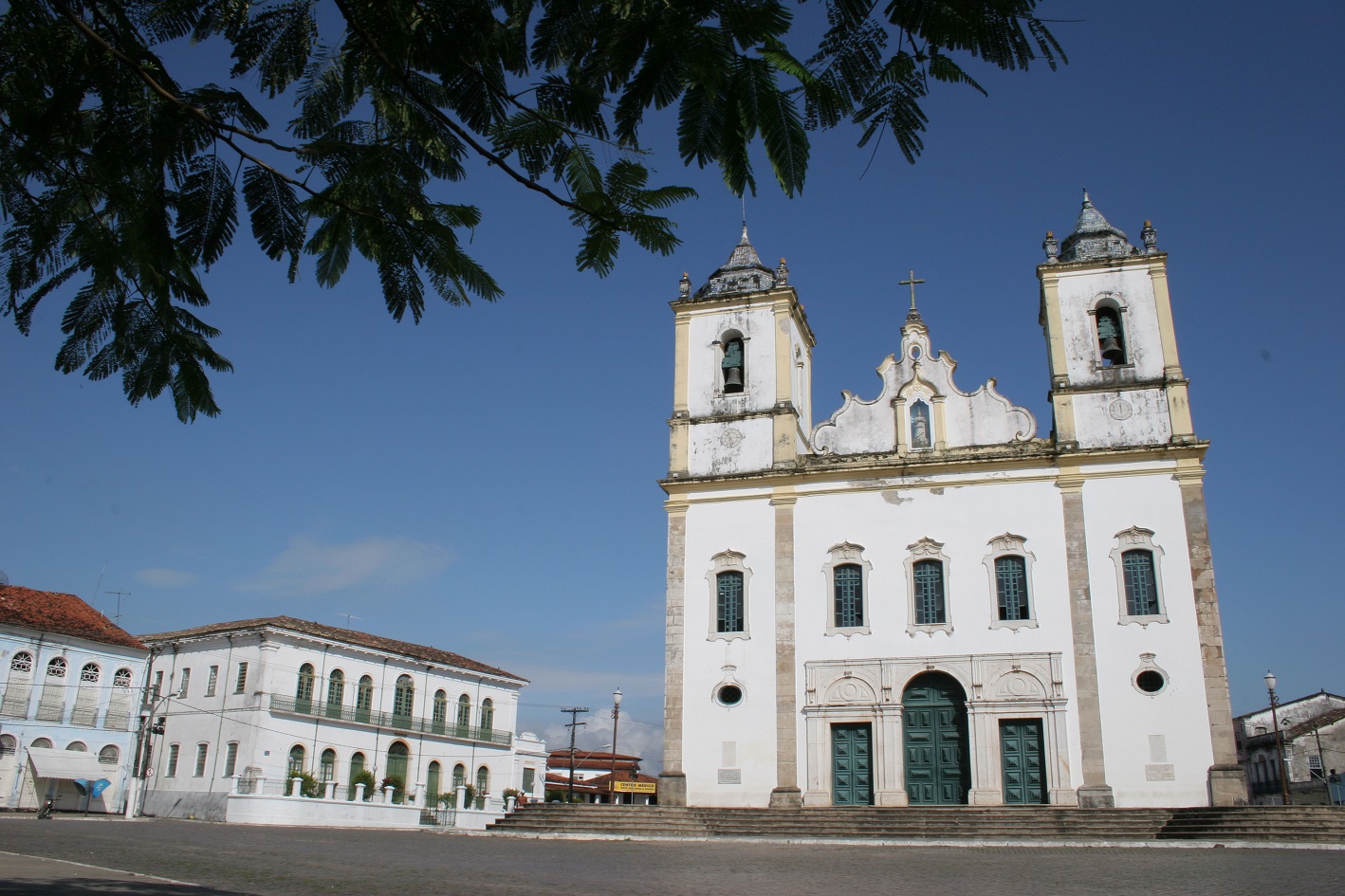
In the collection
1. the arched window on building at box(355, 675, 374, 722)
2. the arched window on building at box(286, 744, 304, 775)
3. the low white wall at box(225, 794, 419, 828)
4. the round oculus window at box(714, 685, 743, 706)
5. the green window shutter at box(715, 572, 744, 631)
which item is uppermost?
the green window shutter at box(715, 572, 744, 631)

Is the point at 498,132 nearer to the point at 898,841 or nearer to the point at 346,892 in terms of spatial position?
the point at 346,892

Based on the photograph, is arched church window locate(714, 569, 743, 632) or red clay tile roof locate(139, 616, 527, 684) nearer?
arched church window locate(714, 569, 743, 632)

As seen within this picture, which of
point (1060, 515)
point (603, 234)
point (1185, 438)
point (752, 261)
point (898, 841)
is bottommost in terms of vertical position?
point (898, 841)

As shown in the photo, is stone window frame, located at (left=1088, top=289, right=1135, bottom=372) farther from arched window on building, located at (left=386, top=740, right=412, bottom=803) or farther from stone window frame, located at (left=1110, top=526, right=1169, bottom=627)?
arched window on building, located at (left=386, top=740, right=412, bottom=803)

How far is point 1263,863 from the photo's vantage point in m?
11.6

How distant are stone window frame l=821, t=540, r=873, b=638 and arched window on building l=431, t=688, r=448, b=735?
22.8 m

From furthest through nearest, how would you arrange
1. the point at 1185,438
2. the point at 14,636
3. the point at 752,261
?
the point at 14,636 → the point at 752,261 → the point at 1185,438

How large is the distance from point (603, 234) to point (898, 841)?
15.3 meters


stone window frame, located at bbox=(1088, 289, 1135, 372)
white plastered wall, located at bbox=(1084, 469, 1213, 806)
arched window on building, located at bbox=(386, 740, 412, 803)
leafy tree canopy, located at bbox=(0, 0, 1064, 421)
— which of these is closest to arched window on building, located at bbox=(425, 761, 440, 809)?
arched window on building, located at bbox=(386, 740, 412, 803)

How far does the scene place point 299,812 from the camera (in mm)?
27234

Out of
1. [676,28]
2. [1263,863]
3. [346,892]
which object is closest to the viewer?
[676,28]

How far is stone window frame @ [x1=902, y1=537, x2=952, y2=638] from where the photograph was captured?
20.2m

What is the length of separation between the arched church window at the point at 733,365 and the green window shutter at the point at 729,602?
404cm

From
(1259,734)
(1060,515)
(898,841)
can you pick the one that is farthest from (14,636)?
(1259,734)
